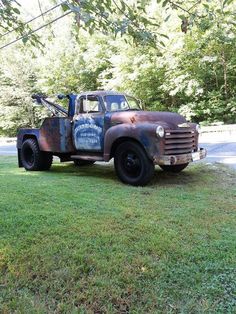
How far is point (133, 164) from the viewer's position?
628 cm

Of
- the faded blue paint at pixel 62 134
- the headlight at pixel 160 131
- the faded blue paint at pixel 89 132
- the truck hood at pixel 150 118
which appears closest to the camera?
the headlight at pixel 160 131

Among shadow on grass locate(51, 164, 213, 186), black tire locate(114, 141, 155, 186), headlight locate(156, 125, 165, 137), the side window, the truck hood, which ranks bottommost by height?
shadow on grass locate(51, 164, 213, 186)

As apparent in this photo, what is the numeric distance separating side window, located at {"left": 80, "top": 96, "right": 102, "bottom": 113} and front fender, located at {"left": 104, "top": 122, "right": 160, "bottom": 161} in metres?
0.92

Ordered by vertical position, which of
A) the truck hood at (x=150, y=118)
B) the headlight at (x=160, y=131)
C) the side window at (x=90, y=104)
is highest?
the side window at (x=90, y=104)

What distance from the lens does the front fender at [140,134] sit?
5953 mm

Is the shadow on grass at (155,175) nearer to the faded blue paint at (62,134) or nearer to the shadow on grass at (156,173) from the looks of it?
the shadow on grass at (156,173)

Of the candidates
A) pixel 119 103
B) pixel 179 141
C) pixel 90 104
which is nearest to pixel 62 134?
pixel 90 104

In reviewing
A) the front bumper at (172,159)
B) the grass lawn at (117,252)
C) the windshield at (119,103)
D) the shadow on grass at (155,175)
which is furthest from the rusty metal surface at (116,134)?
the grass lawn at (117,252)

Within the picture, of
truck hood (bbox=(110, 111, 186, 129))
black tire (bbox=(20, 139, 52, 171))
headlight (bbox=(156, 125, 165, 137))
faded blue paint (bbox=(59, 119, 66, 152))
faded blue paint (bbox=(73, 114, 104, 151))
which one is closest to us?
headlight (bbox=(156, 125, 165, 137))

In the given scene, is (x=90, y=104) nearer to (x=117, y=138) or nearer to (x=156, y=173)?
(x=117, y=138)

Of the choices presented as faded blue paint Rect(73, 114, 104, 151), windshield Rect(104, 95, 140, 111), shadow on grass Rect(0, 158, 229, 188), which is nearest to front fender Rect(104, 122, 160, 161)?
faded blue paint Rect(73, 114, 104, 151)

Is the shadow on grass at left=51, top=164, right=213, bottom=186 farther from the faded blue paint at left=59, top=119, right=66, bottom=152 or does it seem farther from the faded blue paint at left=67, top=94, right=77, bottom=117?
the faded blue paint at left=67, top=94, right=77, bottom=117

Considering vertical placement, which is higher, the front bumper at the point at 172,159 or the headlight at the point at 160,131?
the headlight at the point at 160,131

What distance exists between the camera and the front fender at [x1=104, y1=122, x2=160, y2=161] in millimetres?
5953
